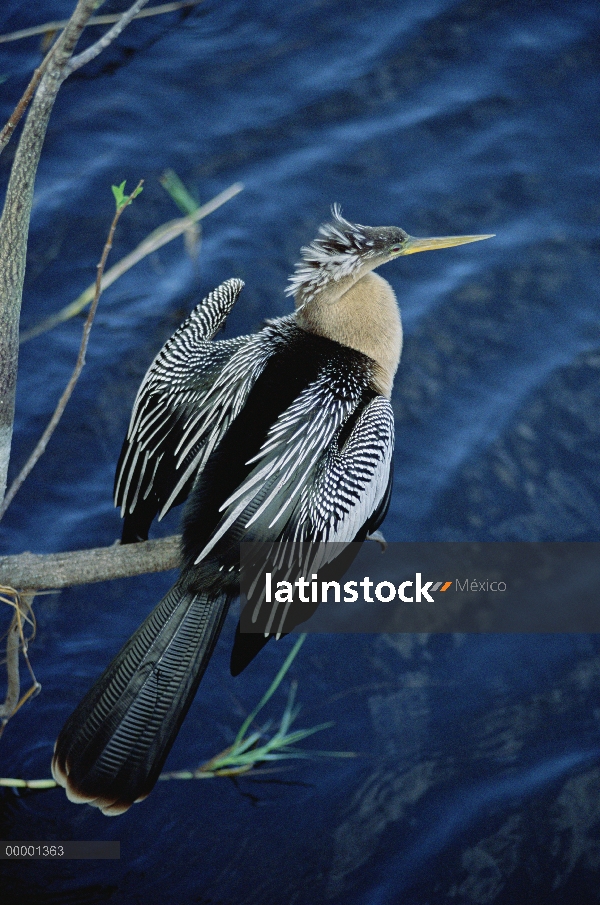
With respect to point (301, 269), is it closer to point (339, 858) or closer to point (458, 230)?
point (458, 230)

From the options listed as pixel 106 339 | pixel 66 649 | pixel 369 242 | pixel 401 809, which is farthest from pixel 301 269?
pixel 401 809

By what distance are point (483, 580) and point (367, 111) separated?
132 inches

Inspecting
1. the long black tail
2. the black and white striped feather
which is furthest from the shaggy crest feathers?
the long black tail

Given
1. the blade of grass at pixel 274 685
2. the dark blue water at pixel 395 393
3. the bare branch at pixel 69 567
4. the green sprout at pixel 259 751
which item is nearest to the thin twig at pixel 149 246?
the dark blue water at pixel 395 393

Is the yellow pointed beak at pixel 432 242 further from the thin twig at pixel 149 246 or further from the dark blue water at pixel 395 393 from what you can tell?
the thin twig at pixel 149 246

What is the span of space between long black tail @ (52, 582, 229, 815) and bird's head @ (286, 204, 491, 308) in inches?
55.5

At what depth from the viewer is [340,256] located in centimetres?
360

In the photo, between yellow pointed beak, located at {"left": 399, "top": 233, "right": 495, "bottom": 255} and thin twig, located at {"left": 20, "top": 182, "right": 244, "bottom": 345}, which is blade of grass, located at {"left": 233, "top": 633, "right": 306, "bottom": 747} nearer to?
yellow pointed beak, located at {"left": 399, "top": 233, "right": 495, "bottom": 255}

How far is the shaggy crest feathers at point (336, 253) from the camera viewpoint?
11.8 feet

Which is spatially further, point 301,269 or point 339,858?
point 301,269

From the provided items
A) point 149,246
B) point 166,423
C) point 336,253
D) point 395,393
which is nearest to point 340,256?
point 336,253

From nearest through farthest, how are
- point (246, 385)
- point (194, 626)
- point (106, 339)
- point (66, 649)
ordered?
point (194, 626) → point (246, 385) → point (66, 649) → point (106, 339)

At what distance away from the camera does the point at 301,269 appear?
381cm

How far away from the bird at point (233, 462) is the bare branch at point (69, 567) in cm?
18
